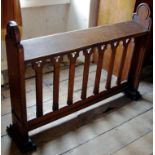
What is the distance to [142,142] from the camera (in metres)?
1.65

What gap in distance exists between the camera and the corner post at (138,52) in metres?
1.84

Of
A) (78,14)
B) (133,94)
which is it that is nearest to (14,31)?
(133,94)

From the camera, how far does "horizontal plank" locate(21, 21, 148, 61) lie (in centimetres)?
139

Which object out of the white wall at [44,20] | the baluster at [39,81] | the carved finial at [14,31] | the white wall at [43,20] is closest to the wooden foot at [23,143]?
the baluster at [39,81]

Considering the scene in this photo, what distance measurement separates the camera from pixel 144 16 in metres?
1.85

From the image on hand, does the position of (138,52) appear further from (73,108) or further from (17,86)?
(17,86)

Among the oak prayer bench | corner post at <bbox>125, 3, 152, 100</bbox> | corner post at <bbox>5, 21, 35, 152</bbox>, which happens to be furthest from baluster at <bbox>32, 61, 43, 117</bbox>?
corner post at <bbox>125, 3, 152, 100</bbox>

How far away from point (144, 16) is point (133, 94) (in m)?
0.65

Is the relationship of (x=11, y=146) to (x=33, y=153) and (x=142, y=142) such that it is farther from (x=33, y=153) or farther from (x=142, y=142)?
(x=142, y=142)

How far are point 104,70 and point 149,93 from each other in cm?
55

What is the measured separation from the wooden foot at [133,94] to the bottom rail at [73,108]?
0.06 m

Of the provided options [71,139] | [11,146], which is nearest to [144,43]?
[71,139]

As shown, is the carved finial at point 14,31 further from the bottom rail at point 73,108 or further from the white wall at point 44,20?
the white wall at point 44,20

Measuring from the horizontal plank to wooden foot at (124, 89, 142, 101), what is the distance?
534mm
